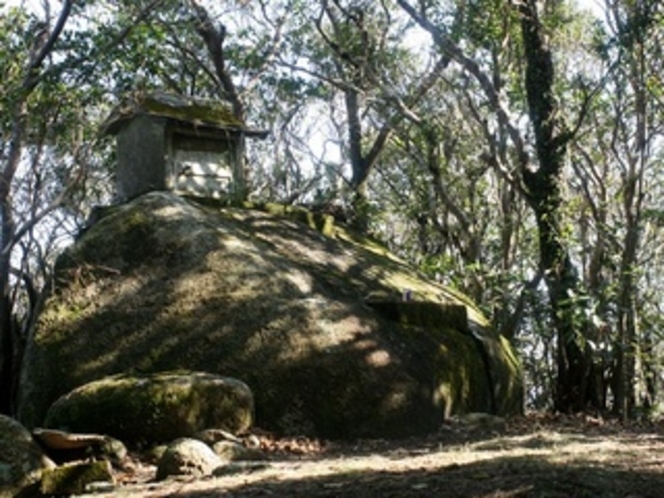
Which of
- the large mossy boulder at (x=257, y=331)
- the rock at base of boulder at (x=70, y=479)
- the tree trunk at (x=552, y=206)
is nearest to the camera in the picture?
the rock at base of boulder at (x=70, y=479)

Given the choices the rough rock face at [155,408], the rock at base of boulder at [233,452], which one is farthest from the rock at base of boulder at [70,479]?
the rough rock face at [155,408]

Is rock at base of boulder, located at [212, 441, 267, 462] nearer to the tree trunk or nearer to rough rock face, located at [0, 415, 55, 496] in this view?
rough rock face, located at [0, 415, 55, 496]

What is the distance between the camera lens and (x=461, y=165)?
76.2 ft

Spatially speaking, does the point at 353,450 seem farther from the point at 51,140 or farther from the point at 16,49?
the point at 16,49

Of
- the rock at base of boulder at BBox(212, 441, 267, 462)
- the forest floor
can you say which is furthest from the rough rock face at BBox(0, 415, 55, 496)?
the rock at base of boulder at BBox(212, 441, 267, 462)

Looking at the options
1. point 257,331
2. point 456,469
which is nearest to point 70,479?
point 456,469

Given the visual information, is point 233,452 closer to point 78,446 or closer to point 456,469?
point 78,446

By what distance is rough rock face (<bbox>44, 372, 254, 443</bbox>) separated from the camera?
9.24 meters

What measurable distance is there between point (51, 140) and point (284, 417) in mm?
7603

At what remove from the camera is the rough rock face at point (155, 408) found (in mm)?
9243

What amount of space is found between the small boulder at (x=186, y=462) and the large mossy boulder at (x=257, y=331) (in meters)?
2.72

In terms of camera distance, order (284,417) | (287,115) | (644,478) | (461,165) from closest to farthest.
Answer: (644,478), (284,417), (461,165), (287,115)

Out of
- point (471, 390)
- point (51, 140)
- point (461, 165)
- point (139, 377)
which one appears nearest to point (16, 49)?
point (51, 140)

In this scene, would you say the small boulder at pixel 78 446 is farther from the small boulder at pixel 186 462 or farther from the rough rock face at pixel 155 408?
the small boulder at pixel 186 462
